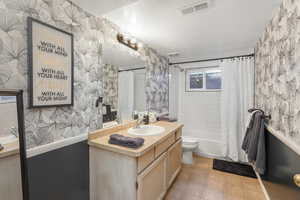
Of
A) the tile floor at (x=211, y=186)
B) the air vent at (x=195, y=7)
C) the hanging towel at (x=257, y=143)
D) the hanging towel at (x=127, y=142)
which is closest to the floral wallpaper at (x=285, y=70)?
the hanging towel at (x=257, y=143)

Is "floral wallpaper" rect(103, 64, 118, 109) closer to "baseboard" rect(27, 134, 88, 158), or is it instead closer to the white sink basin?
the white sink basin

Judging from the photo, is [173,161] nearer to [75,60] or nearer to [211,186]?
[211,186]

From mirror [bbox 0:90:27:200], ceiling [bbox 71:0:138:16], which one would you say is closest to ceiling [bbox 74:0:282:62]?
ceiling [bbox 71:0:138:16]

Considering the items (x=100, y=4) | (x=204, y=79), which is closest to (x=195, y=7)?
(x=100, y=4)

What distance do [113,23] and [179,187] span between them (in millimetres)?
2421

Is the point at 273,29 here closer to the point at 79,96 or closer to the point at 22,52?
the point at 79,96

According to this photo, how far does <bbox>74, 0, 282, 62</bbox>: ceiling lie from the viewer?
1439mm

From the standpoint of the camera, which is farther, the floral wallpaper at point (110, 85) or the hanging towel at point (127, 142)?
the floral wallpaper at point (110, 85)

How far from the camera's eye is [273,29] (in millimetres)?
1629

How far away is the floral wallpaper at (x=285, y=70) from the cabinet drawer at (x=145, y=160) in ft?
4.01

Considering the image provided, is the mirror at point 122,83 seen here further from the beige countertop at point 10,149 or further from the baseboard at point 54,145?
the beige countertop at point 10,149

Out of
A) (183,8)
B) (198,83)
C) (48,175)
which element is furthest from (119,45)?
(198,83)

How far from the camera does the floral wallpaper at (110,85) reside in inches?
68.0

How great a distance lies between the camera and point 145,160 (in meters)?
1.34
